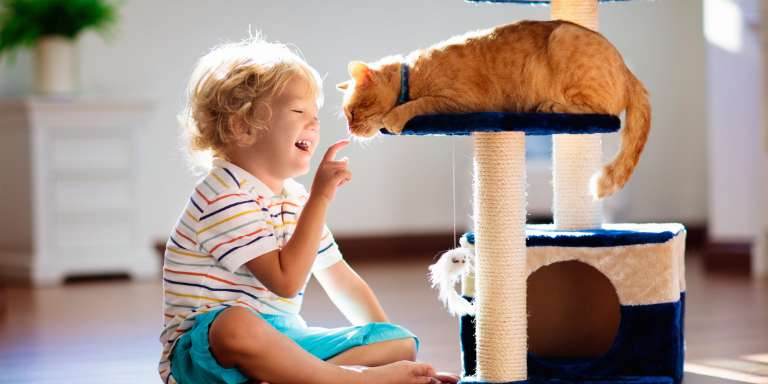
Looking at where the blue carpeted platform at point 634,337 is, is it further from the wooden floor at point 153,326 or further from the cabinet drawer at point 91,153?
the cabinet drawer at point 91,153

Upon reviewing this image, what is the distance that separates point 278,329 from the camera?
123 cm

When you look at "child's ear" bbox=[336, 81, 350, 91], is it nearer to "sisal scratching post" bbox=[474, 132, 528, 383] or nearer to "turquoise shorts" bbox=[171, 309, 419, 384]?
"sisal scratching post" bbox=[474, 132, 528, 383]

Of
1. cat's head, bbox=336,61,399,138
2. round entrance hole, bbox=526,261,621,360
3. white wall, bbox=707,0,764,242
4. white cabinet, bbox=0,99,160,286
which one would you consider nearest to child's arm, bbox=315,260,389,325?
cat's head, bbox=336,61,399,138

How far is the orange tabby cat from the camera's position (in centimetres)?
124

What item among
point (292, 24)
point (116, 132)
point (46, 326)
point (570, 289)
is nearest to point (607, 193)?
point (570, 289)

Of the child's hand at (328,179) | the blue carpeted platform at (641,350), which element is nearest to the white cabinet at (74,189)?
the child's hand at (328,179)

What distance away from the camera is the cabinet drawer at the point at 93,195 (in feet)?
9.95

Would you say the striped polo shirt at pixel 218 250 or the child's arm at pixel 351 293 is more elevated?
the striped polo shirt at pixel 218 250

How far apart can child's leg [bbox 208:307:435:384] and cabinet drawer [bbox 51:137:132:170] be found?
7.07 feet

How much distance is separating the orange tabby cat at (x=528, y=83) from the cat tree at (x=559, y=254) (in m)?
0.05

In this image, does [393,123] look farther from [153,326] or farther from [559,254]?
[153,326]

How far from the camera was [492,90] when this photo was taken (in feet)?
4.14

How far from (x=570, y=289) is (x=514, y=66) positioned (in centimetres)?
54

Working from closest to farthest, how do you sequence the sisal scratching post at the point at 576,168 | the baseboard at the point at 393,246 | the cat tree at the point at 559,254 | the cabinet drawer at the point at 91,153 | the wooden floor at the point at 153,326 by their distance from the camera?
the cat tree at the point at 559,254
the sisal scratching post at the point at 576,168
the wooden floor at the point at 153,326
the cabinet drawer at the point at 91,153
the baseboard at the point at 393,246
